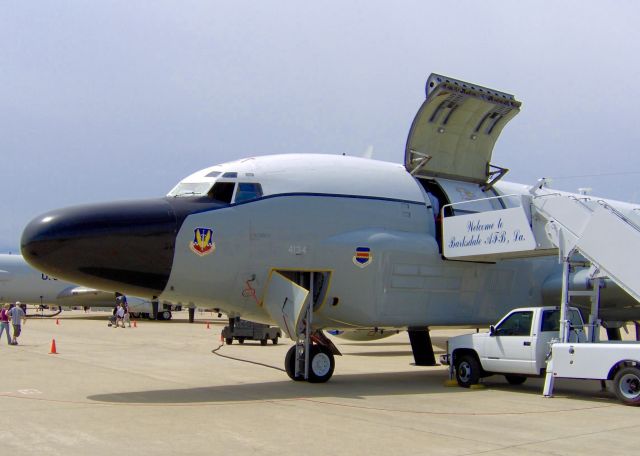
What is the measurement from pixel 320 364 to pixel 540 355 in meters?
4.33

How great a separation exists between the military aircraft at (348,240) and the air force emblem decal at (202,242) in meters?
0.02

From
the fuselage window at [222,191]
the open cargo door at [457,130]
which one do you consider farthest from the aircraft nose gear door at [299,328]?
the open cargo door at [457,130]

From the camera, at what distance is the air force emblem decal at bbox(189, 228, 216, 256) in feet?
43.8

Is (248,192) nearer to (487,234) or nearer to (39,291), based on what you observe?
(487,234)

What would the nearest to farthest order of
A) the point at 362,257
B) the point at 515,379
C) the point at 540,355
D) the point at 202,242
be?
the point at 202,242
the point at 540,355
the point at 362,257
the point at 515,379

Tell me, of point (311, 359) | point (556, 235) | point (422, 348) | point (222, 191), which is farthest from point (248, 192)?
point (556, 235)

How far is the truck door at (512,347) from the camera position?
14.0 metres

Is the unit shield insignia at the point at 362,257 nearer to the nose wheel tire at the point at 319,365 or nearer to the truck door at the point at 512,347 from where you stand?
the nose wheel tire at the point at 319,365

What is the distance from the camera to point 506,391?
48.1 feet

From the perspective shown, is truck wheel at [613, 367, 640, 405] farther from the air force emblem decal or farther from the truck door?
the air force emblem decal

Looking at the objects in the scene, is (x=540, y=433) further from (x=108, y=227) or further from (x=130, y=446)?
(x=108, y=227)

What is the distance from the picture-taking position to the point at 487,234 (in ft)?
49.5

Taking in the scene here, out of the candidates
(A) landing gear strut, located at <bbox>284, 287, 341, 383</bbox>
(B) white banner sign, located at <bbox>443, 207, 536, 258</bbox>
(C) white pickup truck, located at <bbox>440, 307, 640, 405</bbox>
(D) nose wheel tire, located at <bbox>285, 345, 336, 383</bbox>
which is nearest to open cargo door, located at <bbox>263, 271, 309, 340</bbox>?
(A) landing gear strut, located at <bbox>284, 287, 341, 383</bbox>

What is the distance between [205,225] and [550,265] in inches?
362
